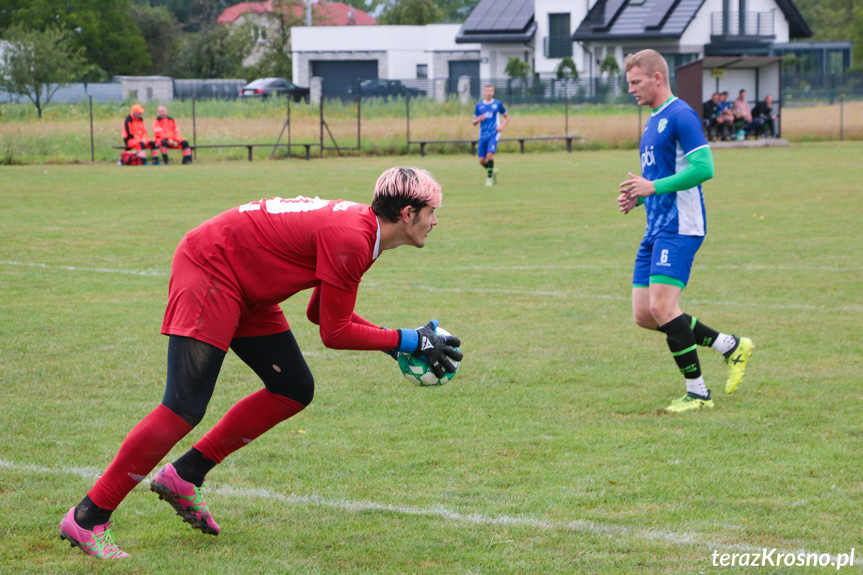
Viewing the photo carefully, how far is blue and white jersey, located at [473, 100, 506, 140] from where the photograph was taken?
22859 mm

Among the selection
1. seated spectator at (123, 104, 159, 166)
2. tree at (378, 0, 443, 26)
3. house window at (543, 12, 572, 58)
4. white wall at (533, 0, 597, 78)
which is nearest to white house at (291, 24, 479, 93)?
white wall at (533, 0, 597, 78)

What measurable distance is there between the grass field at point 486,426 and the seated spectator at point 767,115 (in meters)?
24.4

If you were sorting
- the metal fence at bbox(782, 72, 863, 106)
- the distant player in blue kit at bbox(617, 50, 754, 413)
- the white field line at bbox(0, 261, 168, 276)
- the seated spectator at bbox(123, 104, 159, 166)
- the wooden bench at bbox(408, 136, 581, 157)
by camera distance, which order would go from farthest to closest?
1. the metal fence at bbox(782, 72, 863, 106)
2. the wooden bench at bbox(408, 136, 581, 157)
3. the seated spectator at bbox(123, 104, 159, 166)
4. the white field line at bbox(0, 261, 168, 276)
5. the distant player in blue kit at bbox(617, 50, 754, 413)

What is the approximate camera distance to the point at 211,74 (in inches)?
3044

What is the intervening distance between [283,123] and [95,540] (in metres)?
34.0

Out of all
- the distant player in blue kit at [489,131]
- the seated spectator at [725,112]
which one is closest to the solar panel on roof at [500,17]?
the seated spectator at [725,112]

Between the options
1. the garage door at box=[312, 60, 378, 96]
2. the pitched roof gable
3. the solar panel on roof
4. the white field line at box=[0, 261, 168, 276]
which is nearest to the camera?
the white field line at box=[0, 261, 168, 276]

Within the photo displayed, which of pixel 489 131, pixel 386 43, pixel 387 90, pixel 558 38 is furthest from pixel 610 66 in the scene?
pixel 489 131

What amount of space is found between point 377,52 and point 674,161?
6472 centimetres

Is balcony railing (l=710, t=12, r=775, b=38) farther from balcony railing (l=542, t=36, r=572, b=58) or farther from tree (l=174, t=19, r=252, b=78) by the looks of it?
tree (l=174, t=19, r=252, b=78)

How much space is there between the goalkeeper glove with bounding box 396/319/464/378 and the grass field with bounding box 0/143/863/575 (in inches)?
30.4

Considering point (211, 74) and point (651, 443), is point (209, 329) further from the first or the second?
point (211, 74)

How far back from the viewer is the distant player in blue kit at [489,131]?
2236cm

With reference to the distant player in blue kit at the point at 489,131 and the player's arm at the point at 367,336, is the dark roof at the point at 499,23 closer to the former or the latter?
the distant player in blue kit at the point at 489,131
